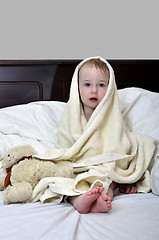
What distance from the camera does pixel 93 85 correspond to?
176 cm

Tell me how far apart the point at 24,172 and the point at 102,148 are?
0.41m

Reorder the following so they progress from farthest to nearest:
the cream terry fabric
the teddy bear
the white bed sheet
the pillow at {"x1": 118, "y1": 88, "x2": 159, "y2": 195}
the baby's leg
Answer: the pillow at {"x1": 118, "y1": 88, "x2": 159, "y2": 195}, the cream terry fabric, the teddy bear, the baby's leg, the white bed sheet

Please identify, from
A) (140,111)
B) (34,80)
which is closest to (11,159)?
(140,111)

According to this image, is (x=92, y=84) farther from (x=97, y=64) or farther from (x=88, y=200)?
(x=88, y=200)

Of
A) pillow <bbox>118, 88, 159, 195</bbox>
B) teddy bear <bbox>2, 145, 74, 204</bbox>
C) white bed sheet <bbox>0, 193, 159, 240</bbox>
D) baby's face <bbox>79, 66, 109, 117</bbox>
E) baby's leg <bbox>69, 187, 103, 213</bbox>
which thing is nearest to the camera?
white bed sheet <bbox>0, 193, 159, 240</bbox>

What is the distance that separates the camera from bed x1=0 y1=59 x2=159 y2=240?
1.11 meters

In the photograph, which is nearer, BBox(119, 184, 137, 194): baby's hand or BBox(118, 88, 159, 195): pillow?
BBox(119, 184, 137, 194): baby's hand

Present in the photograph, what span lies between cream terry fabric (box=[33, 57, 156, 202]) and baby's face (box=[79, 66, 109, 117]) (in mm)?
39

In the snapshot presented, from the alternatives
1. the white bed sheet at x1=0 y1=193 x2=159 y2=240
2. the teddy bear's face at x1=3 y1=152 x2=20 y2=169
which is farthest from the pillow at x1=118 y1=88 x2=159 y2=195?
the teddy bear's face at x1=3 y1=152 x2=20 y2=169

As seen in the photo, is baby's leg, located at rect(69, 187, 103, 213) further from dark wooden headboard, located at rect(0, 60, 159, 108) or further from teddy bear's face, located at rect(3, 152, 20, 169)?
dark wooden headboard, located at rect(0, 60, 159, 108)

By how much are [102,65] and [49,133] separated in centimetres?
49

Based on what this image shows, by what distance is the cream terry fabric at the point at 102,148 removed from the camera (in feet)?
5.10

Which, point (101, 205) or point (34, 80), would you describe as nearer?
point (101, 205)

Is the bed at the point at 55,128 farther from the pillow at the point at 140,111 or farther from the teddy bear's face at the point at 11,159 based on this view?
the teddy bear's face at the point at 11,159
